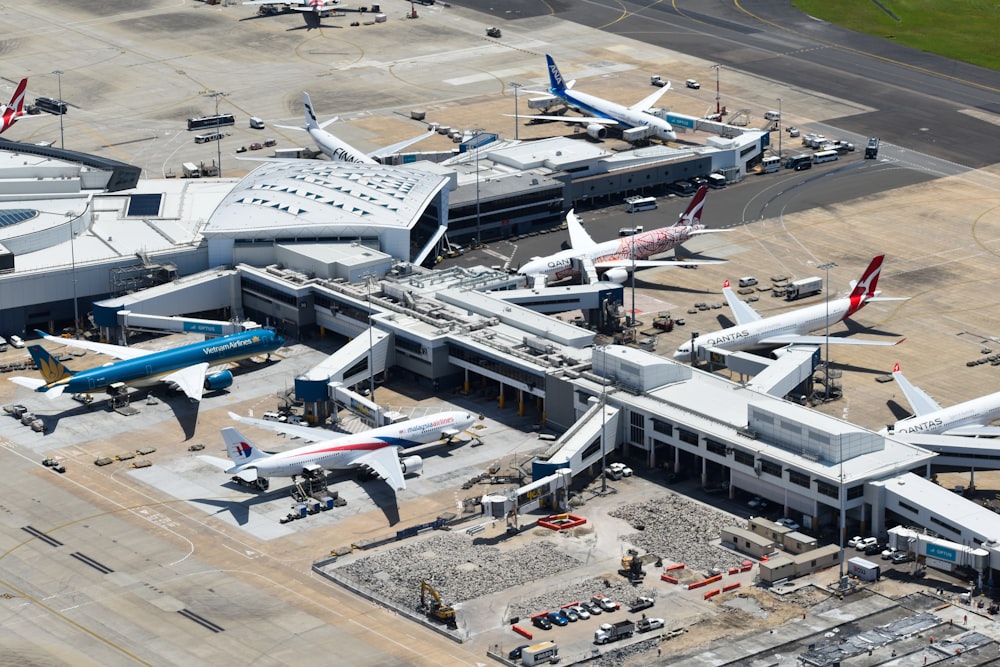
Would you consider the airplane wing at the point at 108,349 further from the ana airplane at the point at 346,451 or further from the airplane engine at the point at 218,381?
the ana airplane at the point at 346,451

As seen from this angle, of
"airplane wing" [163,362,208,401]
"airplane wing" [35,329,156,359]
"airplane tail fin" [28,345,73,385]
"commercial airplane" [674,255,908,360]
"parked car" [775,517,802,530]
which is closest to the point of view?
"parked car" [775,517,802,530]

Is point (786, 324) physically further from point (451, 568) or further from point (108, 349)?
point (108, 349)

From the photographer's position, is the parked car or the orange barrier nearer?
the parked car

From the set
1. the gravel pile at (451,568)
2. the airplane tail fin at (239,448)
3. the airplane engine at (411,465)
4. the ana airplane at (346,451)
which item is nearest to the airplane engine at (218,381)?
the ana airplane at (346,451)

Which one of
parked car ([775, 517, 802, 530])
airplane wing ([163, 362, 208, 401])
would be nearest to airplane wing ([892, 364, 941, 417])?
parked car ([775, 517, 802, 530])

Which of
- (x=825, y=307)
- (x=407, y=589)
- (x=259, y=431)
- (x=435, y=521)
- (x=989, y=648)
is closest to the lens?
(x=989, y=648)

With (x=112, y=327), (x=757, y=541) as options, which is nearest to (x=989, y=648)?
(x=757, y=541)

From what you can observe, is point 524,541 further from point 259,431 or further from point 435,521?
point 259,431

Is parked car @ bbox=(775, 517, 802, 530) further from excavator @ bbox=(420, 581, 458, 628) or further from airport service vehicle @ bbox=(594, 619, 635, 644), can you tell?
excavator @ bbox=(420, 581, 458, 628)
